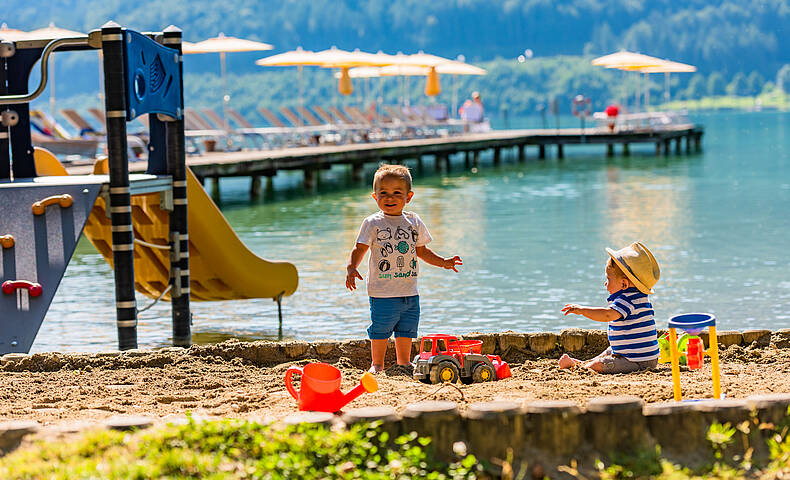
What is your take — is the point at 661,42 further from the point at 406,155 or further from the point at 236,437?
the point at 236,437

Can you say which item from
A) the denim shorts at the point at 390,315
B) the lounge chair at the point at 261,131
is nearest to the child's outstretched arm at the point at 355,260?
the denim shorts at the point at 390,315

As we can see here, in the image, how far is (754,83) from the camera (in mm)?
165500

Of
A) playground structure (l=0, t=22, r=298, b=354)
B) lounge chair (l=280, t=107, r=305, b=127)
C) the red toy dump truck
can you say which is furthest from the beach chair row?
the red toy dump truck

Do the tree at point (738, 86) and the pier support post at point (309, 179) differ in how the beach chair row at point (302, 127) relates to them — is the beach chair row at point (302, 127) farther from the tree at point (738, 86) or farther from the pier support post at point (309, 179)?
the tree at point (738, 86)

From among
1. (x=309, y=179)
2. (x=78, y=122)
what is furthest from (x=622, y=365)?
(x=309, y=179)

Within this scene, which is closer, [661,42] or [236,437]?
[236,437]

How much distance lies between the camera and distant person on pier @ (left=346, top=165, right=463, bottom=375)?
597cm

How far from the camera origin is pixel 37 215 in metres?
7.00

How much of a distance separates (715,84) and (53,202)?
547 ft

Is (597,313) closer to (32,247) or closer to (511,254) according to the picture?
(32,247)

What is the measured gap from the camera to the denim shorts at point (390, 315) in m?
6.00

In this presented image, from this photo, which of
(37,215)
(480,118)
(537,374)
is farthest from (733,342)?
(480,118)

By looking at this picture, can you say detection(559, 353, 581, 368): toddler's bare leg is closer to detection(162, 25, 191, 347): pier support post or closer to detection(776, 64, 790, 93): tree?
detection(162, 25, 191, 347): pier support post

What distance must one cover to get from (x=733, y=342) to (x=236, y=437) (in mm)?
3411
